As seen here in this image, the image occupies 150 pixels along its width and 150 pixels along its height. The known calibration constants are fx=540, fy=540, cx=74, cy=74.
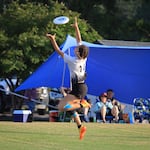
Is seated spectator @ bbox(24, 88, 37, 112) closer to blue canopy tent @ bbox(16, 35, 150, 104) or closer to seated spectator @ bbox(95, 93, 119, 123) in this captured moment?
blue canopy tent @ bbox(16, 35, 150, 104)

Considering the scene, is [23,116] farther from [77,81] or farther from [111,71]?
[77,81]

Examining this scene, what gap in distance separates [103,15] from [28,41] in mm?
13270

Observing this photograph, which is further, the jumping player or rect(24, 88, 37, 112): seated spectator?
rect(24, 88, 37, 112): seated spectator

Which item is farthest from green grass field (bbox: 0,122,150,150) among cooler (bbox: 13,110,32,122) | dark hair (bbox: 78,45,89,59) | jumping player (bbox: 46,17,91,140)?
cooler (bbox: 13,110,32,122)

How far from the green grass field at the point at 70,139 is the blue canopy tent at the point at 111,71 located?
22.0 feet

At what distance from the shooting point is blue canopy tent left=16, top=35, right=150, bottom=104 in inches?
813

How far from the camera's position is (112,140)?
11523 mm

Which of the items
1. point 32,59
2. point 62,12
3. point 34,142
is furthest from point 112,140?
point 62,12

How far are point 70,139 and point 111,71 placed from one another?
1006cm

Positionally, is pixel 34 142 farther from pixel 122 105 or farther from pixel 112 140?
pixel 122 105

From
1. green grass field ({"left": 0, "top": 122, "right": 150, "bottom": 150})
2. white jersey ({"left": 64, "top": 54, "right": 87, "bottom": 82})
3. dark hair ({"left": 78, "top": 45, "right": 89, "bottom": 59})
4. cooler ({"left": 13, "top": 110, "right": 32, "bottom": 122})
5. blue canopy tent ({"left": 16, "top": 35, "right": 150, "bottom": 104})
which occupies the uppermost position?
blue canopy tent ({"left": 16, "top": 35, "right": 150, "bottom": 104})

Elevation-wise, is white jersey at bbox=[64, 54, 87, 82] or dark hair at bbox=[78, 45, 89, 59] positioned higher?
dark hair at bbox=[78, 45, 89, 59]

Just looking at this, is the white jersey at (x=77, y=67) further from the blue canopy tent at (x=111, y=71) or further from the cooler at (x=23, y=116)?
the blue canopy tent at (x=111, y=71)

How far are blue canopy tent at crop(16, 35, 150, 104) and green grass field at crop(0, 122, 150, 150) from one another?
6.70 m
